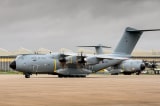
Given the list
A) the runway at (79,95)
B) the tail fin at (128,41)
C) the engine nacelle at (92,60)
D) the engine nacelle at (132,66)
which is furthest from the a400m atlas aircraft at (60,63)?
the runway at (79,95)

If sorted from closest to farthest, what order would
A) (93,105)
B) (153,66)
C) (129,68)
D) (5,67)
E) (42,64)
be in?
(93,105)
(42,64)
(129,68)
(153,66)
(5,67)

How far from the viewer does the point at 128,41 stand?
234 feet

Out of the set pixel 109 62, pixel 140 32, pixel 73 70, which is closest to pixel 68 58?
pixel 73 70

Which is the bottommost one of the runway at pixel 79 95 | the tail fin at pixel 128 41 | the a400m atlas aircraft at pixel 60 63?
the runway at pixel 79 95

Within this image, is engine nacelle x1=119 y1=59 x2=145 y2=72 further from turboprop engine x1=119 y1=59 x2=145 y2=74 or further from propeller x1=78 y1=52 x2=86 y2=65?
propeller x1=78 y1=52 x2=86 y2=65

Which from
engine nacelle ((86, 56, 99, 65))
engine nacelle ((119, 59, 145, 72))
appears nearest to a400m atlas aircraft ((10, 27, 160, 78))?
engine nacelle ((86, 56, 99, 65))

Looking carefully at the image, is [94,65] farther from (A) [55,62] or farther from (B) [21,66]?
(B) [21,66]

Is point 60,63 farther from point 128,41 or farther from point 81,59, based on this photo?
point 128,41

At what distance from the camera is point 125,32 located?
71750mm

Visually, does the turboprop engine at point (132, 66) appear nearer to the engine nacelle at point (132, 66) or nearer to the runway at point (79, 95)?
the engine nacelle at point (132, 66)

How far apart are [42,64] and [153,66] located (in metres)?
59.4

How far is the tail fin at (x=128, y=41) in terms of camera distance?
2793 inches

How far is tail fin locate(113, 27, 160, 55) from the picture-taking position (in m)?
70.9

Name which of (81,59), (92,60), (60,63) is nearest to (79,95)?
(92,60)
